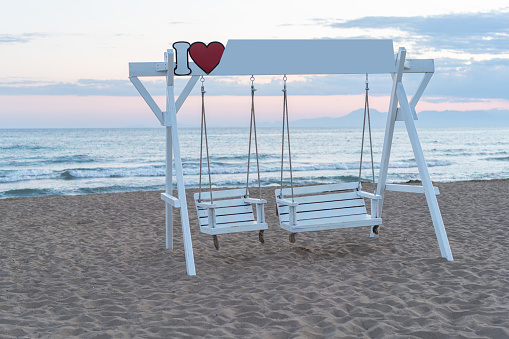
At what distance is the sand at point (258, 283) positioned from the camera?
3445 millimetres

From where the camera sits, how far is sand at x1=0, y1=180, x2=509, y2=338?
345 centimetres

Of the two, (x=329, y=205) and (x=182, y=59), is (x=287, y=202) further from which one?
(x=182, y=59)

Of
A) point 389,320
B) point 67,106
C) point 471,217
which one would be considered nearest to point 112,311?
point 389,320

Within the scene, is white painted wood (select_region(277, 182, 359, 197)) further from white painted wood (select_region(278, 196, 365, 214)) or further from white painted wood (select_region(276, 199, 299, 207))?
white painted wood (select_region(276, 199, 299, 207))

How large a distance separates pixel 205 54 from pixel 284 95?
835 mm

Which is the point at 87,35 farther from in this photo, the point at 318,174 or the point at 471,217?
the point at 471,217

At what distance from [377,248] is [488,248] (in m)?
1.17

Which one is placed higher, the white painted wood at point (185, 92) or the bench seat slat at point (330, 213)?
the white painted wood at point (185, 92)

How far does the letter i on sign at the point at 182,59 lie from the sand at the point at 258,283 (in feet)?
6.23

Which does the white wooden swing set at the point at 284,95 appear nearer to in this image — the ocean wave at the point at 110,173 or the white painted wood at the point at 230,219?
the white painted wood at the point at 230,219

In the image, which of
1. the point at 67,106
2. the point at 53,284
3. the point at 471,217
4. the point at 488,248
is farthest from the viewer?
the point at 67,106

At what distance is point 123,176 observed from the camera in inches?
755

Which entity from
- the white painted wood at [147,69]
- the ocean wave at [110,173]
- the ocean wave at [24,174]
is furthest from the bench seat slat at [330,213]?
the ocean wave at [24,174]

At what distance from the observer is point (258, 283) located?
4.52 metres
